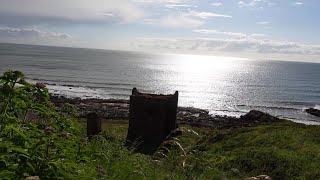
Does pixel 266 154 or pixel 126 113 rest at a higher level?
pixel 266 154

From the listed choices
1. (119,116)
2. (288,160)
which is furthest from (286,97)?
(288,160)

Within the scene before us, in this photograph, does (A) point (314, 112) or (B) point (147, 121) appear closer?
(B) point (147, 121)

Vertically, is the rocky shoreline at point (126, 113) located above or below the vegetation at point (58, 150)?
below

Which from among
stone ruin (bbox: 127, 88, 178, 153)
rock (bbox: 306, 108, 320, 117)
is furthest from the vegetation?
rock (bbox: 306, 108, 320, 117)

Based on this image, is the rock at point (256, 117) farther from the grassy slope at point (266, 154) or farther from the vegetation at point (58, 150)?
the vegetation at point (58, 150)

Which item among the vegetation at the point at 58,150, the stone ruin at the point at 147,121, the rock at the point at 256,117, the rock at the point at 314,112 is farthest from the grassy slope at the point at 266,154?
the rock at the point at 314,112

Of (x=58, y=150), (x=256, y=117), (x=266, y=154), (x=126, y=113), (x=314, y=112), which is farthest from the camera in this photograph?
(x=314, y=112)

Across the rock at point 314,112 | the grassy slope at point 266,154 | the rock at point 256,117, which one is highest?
the grassy slope at point 266,154

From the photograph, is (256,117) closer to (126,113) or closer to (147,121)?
(147,121)

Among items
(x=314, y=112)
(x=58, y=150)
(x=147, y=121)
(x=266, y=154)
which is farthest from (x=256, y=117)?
(x=58, y=150)

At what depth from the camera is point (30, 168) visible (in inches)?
109

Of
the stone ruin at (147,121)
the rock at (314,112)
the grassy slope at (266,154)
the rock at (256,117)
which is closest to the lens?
the grassy slope at (266,154)

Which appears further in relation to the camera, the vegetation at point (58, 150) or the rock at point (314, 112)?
the rock at point (314, 112)

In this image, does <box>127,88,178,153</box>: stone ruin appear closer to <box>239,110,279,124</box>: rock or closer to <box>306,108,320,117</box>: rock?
<box>239,110,279,124</box>: rock
